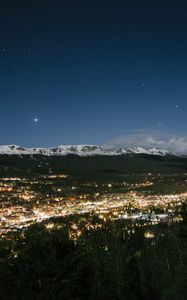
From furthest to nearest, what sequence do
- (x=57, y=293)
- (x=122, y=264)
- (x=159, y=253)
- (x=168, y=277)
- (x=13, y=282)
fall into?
(x=159, y=253) → (x=168, y=277) → (x=122, y=264) → (x=13, y=282) → (x=57, y=293)

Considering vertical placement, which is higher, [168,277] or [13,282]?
[13,282]

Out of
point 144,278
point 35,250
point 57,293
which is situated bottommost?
point 144,278

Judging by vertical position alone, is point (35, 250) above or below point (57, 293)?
above

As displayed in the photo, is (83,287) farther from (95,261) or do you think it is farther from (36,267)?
(95,261)

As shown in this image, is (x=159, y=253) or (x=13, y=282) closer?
(x=13, y=282)

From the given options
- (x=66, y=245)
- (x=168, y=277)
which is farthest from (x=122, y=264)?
(x=66, y=245)

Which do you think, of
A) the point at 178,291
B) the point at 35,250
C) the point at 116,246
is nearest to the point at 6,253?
the point at 35,250

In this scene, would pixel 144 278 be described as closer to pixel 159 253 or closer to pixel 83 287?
pixel 159 253

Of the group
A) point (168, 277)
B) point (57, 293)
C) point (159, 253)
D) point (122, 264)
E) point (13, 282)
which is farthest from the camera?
point (159, 253)

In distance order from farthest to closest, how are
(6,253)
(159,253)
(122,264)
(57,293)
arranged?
1. (159,253)
2. (122,264)
3. (6,253)
4. (57,293)
